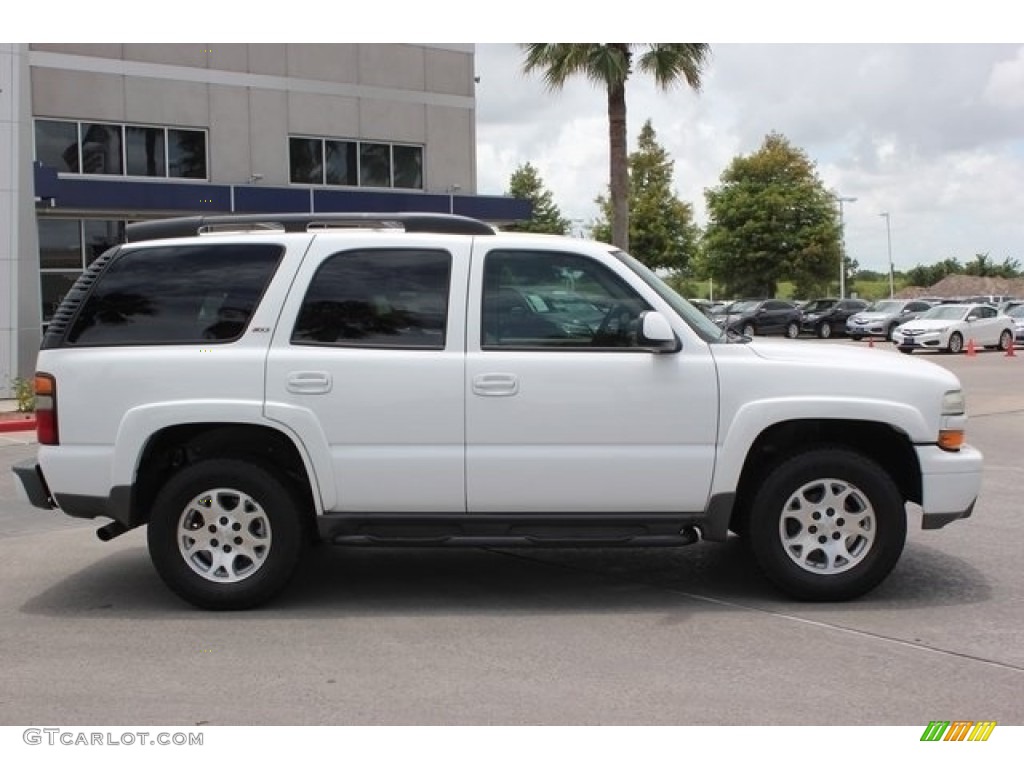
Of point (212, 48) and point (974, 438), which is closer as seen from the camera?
point (974, 438)

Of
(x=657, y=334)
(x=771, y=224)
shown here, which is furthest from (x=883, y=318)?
(x=657, y=334)

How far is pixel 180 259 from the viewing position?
18.8ft

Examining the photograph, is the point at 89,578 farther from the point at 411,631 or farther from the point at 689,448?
the point at 689,448

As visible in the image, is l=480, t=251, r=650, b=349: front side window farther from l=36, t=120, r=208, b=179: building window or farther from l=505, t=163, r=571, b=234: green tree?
l=505, t=163, r=571, b=234: green tree

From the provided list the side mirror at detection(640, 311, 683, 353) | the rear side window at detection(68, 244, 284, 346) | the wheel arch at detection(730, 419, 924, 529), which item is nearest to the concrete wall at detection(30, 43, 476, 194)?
the rear side window at detection(68, 244, 284, 346)

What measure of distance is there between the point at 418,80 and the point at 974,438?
18.0 m

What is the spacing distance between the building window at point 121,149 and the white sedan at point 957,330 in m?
20.1

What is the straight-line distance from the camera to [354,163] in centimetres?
2591

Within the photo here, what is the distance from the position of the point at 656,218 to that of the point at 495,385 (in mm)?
49694

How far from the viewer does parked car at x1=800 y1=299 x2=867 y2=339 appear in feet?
134

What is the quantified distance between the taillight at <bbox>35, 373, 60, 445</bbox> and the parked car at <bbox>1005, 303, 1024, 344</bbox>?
33440 millimetres

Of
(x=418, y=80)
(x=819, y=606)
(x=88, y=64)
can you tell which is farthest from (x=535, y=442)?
(x=418, y=80)

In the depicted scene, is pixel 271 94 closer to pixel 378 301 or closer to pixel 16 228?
pixel 16 228
